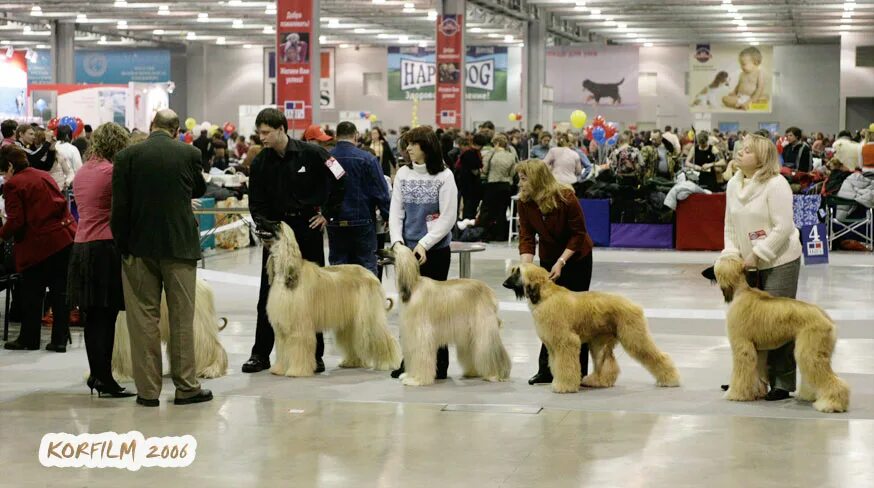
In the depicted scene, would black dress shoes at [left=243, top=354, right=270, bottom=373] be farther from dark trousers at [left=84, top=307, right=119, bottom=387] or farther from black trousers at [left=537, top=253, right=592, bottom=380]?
black trousers at [left=537, top=253, right=592, bottom=380]

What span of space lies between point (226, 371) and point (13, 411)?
133cm

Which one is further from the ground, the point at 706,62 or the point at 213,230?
the point at 706,62

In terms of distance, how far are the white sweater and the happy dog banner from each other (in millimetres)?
30529

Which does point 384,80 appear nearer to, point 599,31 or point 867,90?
point 599,31

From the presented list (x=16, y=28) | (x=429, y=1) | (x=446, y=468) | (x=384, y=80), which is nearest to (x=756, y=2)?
(x=429, y=1)

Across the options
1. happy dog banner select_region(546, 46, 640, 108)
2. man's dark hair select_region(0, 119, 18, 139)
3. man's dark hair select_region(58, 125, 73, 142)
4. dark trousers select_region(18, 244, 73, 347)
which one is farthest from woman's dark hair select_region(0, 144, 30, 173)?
happy dog banner select_region(546, 46, 640, 108)

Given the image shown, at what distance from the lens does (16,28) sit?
38.1 meters

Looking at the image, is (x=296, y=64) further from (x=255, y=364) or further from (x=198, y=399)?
(x=198, y=399)

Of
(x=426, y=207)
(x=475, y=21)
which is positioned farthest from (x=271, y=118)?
(x=475, y=21)

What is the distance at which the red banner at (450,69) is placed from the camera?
24.5 metres

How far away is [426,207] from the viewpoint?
6.55 metres

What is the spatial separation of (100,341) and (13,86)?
56.4 ft

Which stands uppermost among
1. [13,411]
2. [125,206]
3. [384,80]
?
[384,80]

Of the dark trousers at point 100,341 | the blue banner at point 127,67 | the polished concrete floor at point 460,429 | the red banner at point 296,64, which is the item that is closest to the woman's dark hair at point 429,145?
the polished concrete floor at point 460,429
